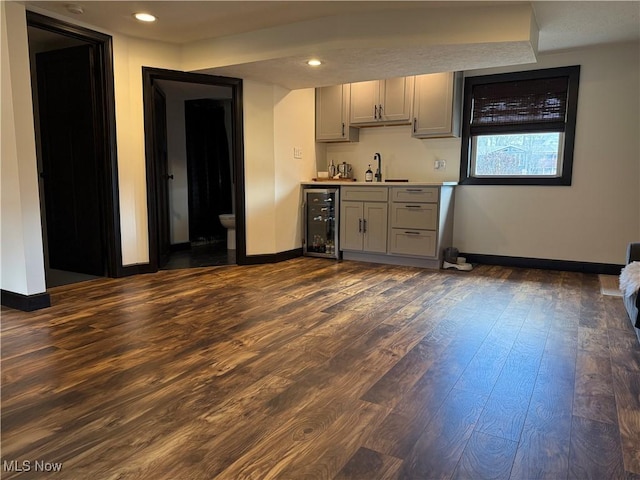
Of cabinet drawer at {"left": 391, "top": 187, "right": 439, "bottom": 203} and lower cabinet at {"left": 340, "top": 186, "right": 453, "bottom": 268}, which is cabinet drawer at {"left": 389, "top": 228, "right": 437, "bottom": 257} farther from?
cabinet drawer at {"left": 391, "top": 187, "right": 439, "bottom": 203}

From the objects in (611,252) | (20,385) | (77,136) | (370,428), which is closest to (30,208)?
(77,136)

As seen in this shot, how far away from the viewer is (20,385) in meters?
1.98

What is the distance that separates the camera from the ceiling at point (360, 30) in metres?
3.27

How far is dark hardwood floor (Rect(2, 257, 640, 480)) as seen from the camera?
1478 millimetres

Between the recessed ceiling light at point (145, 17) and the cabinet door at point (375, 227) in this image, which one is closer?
the recessed ceiling light at point (145, 17)

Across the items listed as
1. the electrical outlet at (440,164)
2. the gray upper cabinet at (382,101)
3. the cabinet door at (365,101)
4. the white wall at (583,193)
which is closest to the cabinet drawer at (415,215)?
the white wall at (583,193)

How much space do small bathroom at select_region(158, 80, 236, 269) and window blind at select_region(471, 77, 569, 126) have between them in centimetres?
321

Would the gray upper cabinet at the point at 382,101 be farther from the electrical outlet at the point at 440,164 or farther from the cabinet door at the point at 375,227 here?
the cabinet door at the point at 375,227

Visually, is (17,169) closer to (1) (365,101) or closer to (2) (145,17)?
(2) (145,17)

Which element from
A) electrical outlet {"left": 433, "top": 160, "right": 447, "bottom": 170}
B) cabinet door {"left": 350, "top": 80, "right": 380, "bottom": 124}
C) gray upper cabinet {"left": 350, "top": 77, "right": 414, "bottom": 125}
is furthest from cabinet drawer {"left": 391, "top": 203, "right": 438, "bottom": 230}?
cabinet door {"left": 350, "top": 80, "right": 380, "bottom": 124}

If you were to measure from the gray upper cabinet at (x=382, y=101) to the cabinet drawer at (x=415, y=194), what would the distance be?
0.87 m

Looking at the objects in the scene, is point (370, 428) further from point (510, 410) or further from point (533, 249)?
point (533, 249)

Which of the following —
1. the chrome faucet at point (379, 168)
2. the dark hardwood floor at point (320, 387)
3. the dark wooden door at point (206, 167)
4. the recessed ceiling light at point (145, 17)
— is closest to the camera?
the dark hardwood floor at point (320, 387)

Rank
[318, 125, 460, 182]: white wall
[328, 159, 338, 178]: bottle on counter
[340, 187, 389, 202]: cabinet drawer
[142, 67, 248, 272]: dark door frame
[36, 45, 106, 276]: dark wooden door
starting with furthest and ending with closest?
1. [328, 159, 338, 178]: bottle on counter
2. [318, 125, 460, 182]: white wall
3. [340, 187, 389, 202]: cabinet drawer
4. [142, 67, 248, 272]: dark door frame
5. [36, 45, 106, 276]: dark wooden door
